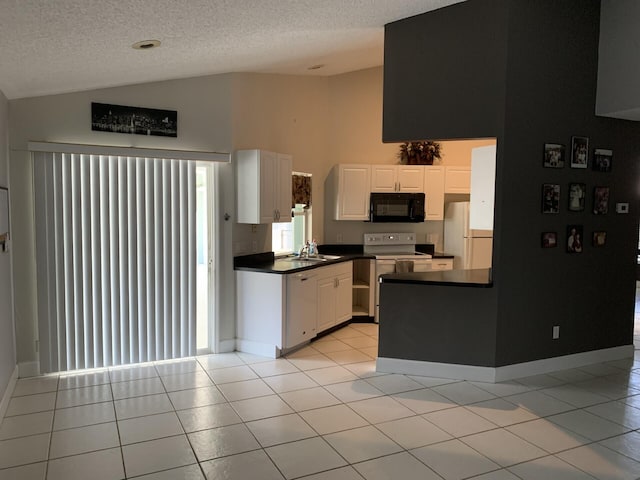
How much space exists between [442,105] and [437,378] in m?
2.42

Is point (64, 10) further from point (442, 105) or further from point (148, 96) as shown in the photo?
point (442, 105)

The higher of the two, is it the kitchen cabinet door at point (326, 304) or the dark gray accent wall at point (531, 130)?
the dark gray accent wall at point (531, 130)

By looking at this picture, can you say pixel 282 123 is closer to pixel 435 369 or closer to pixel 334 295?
pixel 334 295

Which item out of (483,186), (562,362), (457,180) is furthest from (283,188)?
(562,362)

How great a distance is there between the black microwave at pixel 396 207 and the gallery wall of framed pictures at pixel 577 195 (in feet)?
7.75

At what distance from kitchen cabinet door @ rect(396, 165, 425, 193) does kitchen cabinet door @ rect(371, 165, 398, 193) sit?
6cm

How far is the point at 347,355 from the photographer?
5.05 m

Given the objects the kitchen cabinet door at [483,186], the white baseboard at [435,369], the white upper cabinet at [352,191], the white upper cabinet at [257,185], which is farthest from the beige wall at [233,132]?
the kitchen cabinet door at [483,186]

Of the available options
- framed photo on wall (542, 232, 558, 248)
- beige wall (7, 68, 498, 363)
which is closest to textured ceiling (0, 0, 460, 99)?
beige wall (7, 68, 498, 363)

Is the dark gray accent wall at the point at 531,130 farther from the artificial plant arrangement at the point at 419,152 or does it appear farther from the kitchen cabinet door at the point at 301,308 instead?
the artificial plant arrangement at the point at 419,152

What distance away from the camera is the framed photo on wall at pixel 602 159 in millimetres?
4609

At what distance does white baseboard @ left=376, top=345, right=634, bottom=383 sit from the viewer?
4270 millimetres

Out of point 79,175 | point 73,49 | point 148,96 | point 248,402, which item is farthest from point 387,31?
point 248,402

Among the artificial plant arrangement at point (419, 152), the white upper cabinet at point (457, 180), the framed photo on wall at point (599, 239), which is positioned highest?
the artificial plant arrangement at point (419, 152)
